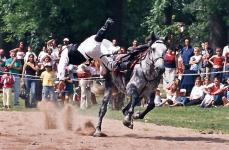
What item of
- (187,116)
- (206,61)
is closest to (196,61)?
(206,61)

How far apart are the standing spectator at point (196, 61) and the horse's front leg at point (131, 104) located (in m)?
10.2

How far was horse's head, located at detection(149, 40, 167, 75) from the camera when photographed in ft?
53.5

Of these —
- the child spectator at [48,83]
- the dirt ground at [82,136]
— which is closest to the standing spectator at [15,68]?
the child spectator at [48,83]

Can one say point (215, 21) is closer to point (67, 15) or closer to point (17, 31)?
point (67, 15)

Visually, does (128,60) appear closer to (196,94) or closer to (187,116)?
(187,116)

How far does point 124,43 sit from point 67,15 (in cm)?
374

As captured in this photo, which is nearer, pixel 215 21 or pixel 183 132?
pixel 183 132

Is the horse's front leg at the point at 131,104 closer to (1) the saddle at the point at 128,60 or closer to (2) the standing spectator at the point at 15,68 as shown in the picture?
(1) the saddle at the point at 128,60

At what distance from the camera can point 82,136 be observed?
1681cm

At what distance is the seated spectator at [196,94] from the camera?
85.3 ft

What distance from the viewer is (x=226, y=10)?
1358 inches

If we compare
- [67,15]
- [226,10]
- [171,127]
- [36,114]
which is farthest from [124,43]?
[171,127]

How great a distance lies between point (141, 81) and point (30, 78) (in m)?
10.4

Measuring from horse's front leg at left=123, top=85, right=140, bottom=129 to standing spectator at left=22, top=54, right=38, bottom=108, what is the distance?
9995 mm
